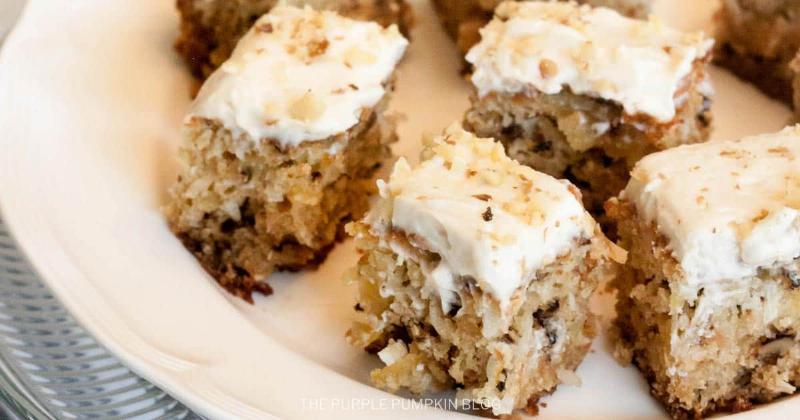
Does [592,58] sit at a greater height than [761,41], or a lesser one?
greater

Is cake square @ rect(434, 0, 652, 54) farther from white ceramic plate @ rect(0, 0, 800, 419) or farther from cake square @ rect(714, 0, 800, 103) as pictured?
cake square @ rect(714, 0, 800, 103)

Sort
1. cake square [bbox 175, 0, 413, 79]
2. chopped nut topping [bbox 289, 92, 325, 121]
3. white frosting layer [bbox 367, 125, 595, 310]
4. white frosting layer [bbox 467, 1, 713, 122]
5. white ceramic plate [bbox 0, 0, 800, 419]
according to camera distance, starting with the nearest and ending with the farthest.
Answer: white frosting layer [bbox 367, 125, 595, 310] → white ceramic plate [bbox 0, 0, 800, 419] → chopped nut topping [bbox 289, 92, 325, 121] → white frosting layer [bbox 467, 1, 713, 122] → cake square [bbox 175, 0, 413, 79]

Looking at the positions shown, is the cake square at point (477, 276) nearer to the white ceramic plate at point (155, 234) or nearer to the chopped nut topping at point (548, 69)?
the white ceramic plate at point (155, 234)

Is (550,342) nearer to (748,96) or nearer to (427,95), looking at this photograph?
(427,95)

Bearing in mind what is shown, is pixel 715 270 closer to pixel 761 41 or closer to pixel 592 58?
pixel 592 58

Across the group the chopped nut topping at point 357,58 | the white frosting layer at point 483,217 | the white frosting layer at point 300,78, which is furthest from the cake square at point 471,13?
the white frosting layer at point 483,217

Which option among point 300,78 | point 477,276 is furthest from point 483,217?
point 300,78

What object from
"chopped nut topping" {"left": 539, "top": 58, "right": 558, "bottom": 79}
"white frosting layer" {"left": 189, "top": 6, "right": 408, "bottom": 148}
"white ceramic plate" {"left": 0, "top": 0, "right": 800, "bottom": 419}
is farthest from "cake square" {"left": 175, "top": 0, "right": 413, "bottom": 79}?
"chopped nut topping" {"left": 539, "top": 58, "right": 558, "bottom": 79}
